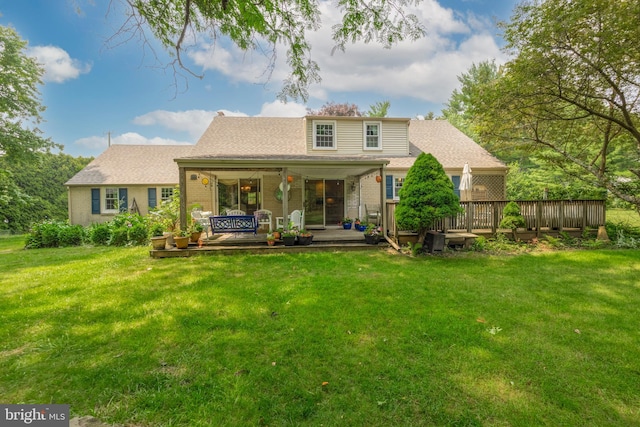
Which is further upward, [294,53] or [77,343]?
[294,53]

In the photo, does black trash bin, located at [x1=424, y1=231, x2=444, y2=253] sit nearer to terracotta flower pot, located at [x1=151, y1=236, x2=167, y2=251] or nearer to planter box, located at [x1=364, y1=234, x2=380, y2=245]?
planter box, located at [x1=364, y1=234, x2=380, y2=245]

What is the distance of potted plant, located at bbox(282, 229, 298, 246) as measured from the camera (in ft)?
27.2

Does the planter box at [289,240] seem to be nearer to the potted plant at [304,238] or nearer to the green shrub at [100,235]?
the potted plant at [304,238]

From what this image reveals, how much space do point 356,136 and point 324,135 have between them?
1552mm

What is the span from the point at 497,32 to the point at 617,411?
1094cm

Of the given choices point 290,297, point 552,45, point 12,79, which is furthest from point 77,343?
point 12,79

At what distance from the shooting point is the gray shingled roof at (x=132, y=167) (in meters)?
16.1

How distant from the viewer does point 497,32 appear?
9141 mm

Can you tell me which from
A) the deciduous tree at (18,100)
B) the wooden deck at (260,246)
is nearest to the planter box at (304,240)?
the wooden deck at (260,246)

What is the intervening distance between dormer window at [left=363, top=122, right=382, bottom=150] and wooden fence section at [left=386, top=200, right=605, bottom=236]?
16.8ft

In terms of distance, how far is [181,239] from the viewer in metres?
7.75

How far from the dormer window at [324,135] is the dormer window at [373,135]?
163cm

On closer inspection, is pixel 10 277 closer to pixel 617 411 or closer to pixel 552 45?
pixel 617 411

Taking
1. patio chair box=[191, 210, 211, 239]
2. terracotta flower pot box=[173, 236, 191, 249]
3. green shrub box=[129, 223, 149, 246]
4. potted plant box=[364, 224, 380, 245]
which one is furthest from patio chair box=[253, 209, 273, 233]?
green shrub box=[129, 223, 149, 246]
